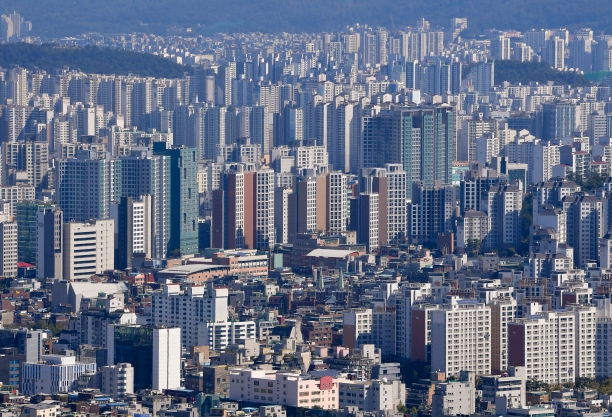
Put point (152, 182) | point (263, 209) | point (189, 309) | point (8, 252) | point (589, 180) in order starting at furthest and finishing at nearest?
point (589, 180), point (152, 182), point (263, 209), point (8, 252), point (189, 309)

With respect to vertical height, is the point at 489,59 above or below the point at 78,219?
above

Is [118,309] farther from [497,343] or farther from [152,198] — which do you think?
[152,198]

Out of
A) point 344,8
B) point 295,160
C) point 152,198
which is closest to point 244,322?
point 152,198

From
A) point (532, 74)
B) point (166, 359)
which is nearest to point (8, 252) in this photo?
point (166, 359)

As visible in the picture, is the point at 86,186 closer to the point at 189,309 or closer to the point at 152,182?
the point at 152,182

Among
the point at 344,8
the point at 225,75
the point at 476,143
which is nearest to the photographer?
the point at 476,143

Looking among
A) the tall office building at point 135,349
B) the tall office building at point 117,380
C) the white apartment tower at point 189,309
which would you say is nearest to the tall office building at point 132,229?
the white apartment tower at point 189,309

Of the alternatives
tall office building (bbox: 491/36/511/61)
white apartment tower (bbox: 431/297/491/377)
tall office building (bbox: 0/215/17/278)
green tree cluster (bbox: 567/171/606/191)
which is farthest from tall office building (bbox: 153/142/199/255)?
tall office building (bbox: 491/36/511/61)
